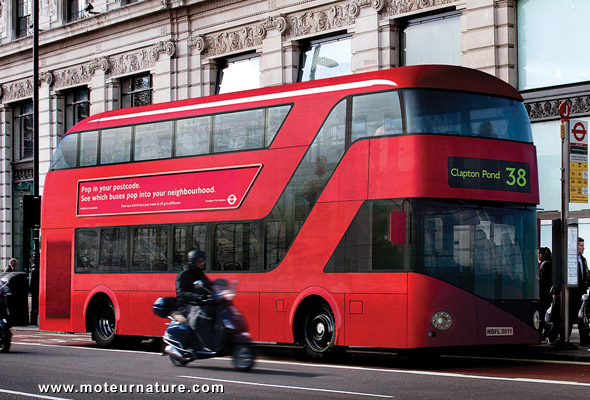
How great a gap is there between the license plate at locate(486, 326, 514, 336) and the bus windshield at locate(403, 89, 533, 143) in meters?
2.76

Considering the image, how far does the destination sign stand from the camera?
14172mm

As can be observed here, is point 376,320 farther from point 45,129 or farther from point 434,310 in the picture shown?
point 45,129

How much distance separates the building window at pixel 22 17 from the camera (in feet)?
121

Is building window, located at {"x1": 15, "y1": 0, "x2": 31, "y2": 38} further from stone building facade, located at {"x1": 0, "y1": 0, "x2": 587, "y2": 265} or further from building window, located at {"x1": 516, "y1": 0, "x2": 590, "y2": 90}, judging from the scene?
building window, located at {"x1": 516, "y1": 0, "x2": 590, "y2": 90}

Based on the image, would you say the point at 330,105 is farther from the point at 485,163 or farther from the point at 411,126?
the point at 485,163

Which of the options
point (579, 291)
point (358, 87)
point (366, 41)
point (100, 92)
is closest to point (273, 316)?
point (358, 87)

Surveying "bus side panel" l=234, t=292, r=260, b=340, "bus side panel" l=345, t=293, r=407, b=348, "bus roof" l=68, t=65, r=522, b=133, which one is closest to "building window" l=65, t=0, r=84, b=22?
"bus roof" l=68, t=65, r=522, b=133

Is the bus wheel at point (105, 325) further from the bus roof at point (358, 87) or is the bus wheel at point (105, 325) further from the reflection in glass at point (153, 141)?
the bus roof at point (358, 87)

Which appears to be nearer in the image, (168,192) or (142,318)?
(168,192)

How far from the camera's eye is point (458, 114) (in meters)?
14.4

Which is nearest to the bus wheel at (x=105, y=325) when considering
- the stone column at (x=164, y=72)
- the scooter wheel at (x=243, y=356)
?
the scooter wheel at (x=243, y=356)

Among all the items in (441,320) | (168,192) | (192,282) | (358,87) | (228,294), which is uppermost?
(358,87)

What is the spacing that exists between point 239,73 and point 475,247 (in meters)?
16.1

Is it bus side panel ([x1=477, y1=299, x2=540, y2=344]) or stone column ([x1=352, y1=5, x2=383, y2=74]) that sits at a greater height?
stone column ([x1=352, y1=5, x2=383, y2=74])
